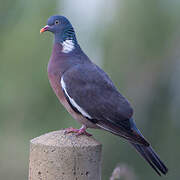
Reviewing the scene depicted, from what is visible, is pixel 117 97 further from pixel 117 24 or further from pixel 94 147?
pixel 117 24

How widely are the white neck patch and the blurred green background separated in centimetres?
184

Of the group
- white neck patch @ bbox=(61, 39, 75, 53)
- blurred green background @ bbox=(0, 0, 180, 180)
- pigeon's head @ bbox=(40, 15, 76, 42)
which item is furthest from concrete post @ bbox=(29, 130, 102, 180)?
blurred green background @ bbox=(0, 0, 180, 180)

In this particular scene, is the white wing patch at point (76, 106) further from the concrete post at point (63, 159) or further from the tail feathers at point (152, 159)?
the concrete post at point (63, 159)

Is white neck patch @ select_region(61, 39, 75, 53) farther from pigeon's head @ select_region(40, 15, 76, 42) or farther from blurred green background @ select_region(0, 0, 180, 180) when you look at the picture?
blurred green background @ select_region(0, 0, 180, 180)

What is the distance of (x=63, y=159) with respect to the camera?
107 inches

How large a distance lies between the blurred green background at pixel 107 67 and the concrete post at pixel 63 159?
11.2 feet

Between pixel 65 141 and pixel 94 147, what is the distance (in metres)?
0.19

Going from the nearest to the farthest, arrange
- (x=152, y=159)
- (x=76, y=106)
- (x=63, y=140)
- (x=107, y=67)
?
(x=63, y=140)
(x=152, y=159)
(x=76, y=106)
(x=107, y=67)

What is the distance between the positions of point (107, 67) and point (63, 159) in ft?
12.6

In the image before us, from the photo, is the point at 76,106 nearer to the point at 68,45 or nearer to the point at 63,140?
the point at 68,45

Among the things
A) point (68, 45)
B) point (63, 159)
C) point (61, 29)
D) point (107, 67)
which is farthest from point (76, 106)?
point (107, 67)

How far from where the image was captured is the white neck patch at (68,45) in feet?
14.2

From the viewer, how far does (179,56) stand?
664 cm

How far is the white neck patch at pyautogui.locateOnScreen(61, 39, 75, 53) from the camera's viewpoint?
170 inches
